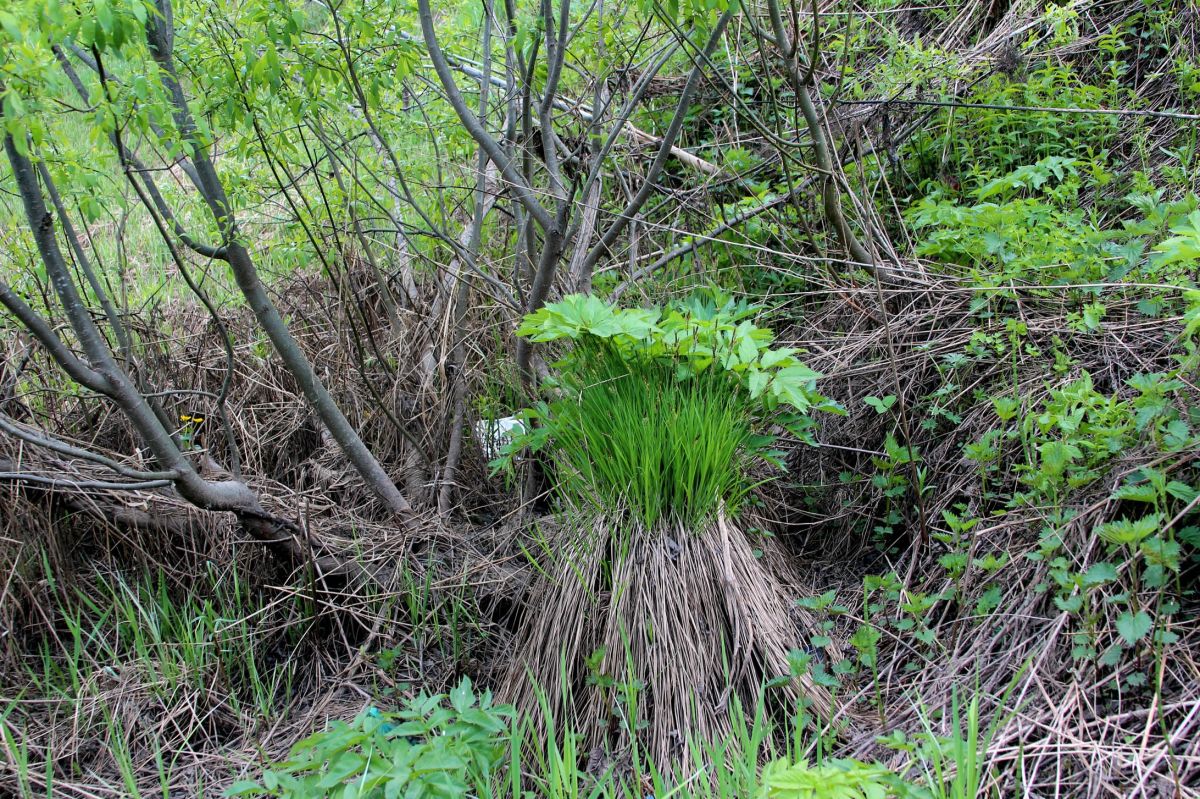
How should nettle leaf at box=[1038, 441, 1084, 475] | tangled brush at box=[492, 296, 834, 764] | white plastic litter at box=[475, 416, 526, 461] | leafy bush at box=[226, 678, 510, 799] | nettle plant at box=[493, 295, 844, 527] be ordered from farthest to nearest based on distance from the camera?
white plastic litter at box=[475, 416, 526, 461], nettle plant at box=[493, 295, 844, 527], tangled brush at box=[492, 296, 834, 764], nettle leaf at box=[1038, 441, 1084, 475], leafy bush at box=[226, 678, 510, 799]

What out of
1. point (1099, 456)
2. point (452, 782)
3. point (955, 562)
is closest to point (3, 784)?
point (452, 782)

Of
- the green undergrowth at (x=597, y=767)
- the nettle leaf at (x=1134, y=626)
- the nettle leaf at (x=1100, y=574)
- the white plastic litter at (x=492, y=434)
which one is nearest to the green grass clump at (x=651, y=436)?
the green undergrowth at (x=597, y=767)

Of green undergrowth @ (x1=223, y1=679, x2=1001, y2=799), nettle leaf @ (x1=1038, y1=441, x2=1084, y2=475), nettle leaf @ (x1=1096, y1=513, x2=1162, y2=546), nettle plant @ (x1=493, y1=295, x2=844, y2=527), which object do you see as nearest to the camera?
green undergrowth @ (x1=223, y1=679, x2=1001, y2=799)

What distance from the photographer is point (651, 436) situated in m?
2.72

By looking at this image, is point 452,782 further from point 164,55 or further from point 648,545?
point 164,55

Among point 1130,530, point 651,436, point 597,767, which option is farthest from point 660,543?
point 1130,530

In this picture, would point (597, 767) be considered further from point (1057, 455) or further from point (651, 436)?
point (1057, 455)

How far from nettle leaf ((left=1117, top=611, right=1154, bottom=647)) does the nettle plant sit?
3.16ft

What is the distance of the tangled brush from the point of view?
2.61 metres

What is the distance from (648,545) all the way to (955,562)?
90 centimetres

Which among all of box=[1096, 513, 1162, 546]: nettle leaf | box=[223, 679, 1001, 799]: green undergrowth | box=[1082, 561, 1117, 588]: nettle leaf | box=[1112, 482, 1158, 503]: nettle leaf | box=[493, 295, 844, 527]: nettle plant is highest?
box=[493, 295, 844, 527]: nettle plant

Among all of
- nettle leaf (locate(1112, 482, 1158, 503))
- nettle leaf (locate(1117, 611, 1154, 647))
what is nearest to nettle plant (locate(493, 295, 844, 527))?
nettle leaf (locate(1112, 482, 1158, 503))

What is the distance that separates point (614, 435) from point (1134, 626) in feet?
4.77

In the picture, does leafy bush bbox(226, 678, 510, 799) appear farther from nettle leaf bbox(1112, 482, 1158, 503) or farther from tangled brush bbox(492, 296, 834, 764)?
nettle leaf bbox(1112, 482, 1158, 503)
